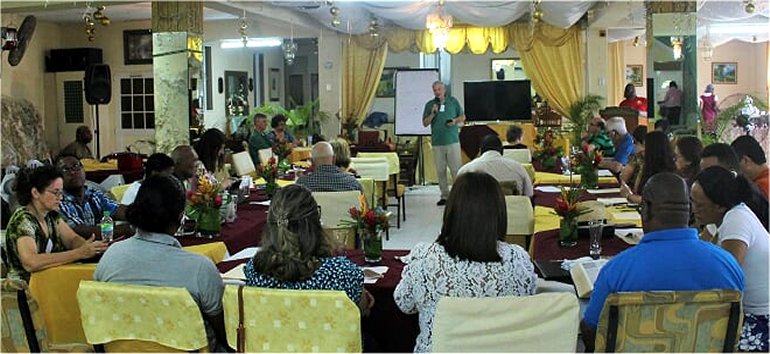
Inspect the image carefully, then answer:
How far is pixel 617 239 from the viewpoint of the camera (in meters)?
4.31

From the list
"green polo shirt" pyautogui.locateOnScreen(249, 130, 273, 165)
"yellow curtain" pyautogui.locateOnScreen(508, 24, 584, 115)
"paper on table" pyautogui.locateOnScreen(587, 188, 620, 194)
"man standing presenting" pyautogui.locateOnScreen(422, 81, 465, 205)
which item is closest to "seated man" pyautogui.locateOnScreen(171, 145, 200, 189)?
"paper on table" pyautogui.locateOnScreen(587, 188, 620, 194)

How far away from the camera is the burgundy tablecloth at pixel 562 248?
3.96 metres

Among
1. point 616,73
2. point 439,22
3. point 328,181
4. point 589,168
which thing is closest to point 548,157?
point 589,168

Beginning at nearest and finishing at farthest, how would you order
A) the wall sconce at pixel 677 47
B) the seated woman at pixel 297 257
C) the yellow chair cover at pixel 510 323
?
the yellow chair cover at pixel 510 323 < the seated woman at pixel 297 257 < the wall sconce at pixel 677 47

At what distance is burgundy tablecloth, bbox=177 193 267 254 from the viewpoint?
4605mm

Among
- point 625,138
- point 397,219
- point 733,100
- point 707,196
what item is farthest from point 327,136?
point 707,196

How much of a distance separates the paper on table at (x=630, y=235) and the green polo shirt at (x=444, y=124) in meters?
6.76

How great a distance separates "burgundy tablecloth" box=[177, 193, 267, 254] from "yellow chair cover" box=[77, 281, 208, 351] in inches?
53.9

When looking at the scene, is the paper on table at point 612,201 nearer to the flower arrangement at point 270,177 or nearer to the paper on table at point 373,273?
the paper on table at point 373,273

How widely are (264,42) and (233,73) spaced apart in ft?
4.32

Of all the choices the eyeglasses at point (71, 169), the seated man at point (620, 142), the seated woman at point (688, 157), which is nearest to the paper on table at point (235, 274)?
the eyeglasses at point (71, 169)

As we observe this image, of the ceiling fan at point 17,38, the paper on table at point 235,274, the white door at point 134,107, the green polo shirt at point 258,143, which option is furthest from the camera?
the white door at point 134,107

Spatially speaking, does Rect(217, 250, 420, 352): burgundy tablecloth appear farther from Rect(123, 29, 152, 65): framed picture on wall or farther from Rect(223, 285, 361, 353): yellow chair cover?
Rect(123, 29, 152, 65): framed picture on wall

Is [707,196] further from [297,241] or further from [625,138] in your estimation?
[625,138]
